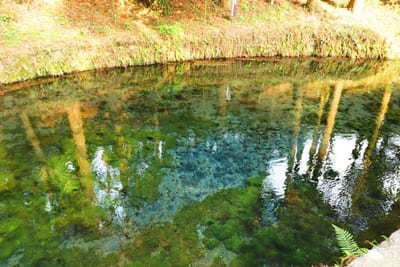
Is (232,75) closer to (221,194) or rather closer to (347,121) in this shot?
(347,121)

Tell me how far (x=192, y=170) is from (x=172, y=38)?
24.2 feet

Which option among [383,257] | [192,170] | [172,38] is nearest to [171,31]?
[172,38]

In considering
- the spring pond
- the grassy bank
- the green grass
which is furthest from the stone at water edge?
the green grass

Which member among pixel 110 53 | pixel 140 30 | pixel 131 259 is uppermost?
pixel 140 30

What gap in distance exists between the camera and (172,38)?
12164 millimetres

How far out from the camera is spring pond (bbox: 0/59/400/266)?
470 centimetres

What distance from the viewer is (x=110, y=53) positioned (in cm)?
1140

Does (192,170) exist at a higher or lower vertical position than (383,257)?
lower

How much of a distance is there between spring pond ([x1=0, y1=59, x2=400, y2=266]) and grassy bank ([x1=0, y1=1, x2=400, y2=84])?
3.02 feet

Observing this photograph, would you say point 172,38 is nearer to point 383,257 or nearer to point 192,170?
point 192,170

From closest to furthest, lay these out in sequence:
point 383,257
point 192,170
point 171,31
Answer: point 383,257 → point 192,170 → point 171,31

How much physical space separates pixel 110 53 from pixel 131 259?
28.9ft

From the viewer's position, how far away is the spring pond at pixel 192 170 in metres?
4.70

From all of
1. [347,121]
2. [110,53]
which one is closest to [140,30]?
[110,53]
